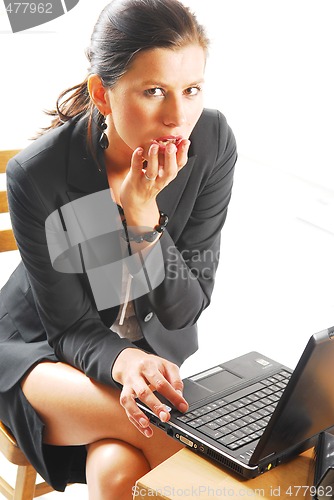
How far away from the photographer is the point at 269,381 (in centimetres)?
134

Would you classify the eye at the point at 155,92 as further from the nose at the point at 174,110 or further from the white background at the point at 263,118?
the white background at the point at 263,118

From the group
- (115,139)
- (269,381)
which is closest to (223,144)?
(115,139)

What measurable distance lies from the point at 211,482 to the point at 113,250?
59 centimetres

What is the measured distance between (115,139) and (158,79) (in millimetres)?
186

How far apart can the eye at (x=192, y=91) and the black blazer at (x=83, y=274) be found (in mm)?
214

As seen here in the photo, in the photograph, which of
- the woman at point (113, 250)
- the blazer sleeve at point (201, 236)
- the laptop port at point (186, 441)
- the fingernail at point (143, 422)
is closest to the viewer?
the laptop port at point (186, 441)

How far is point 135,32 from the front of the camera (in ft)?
4.58

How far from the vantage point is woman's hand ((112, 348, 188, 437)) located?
1239 mm

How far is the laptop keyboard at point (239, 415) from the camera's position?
1164 mm

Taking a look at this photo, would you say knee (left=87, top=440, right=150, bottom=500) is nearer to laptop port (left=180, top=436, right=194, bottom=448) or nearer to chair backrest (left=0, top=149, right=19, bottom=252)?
laptop port (left=180, top=436, right=194, bottom=448)

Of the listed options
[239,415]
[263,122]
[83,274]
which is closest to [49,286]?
[83,274]

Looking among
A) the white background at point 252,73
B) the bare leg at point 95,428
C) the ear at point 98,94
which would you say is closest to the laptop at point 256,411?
the bare leg at point 95,428

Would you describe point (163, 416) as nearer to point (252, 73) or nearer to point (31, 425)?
point (31, 425)

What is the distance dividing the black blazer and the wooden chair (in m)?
0.11
